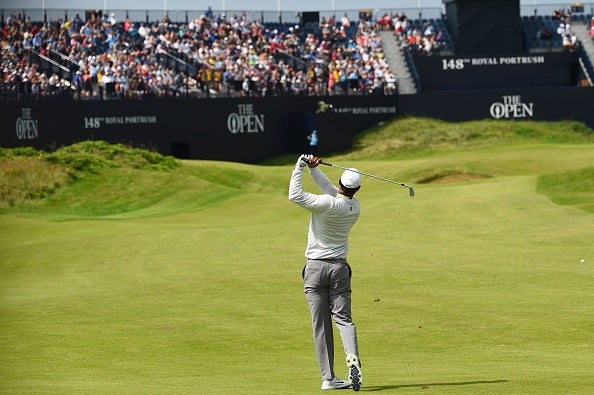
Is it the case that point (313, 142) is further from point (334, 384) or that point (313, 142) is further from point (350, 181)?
point (334, 384)

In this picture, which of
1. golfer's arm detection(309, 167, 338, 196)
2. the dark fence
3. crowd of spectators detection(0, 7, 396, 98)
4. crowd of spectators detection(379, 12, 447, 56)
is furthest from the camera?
crowd of spectators detection(379, 12, 447, 56)

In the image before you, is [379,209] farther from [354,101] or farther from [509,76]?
[509,76]

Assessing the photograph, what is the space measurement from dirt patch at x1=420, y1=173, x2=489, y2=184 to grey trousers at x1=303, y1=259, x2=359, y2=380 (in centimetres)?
3355

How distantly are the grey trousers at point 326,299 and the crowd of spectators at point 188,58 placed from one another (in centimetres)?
4035

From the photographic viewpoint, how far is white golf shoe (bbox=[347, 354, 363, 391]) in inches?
468

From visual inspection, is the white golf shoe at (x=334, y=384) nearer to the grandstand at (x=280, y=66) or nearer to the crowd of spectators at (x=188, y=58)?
the grandstand at (x=280, y=66)

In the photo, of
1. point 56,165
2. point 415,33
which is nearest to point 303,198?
point 56,165

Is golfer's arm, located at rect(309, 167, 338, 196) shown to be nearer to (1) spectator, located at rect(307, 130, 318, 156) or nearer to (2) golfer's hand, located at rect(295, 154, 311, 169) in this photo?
(2) golfer's hand, located at rect(295, 154, 311, 169)

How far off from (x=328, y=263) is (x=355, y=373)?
1.19m

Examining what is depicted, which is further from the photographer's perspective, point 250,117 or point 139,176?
point 250,117

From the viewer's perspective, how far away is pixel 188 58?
187 feet

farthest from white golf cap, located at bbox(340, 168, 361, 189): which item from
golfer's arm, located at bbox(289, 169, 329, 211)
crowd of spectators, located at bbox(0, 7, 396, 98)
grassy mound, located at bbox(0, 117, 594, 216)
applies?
crowd of spectators, located at bbox(0, 7, 396, 98)

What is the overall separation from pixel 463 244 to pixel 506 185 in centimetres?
1037

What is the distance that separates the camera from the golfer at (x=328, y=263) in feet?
40.2
